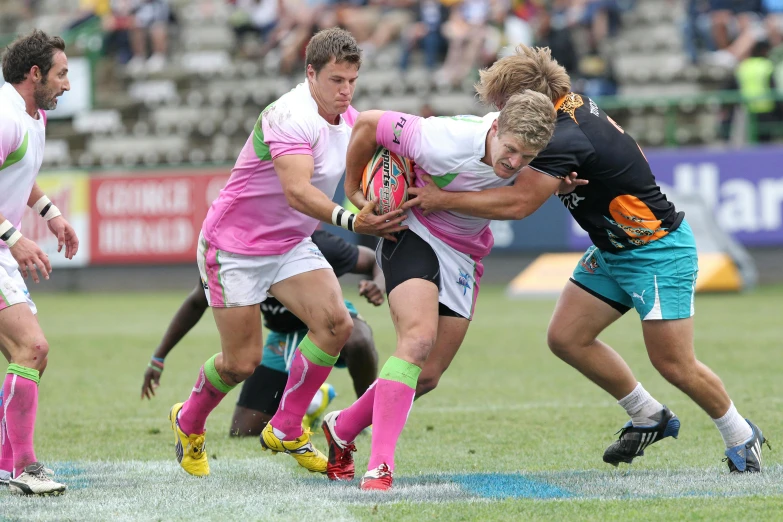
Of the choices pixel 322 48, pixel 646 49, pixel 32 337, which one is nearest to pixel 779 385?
pixel 322 48

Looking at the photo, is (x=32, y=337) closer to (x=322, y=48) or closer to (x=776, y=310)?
(x=322, y=48)

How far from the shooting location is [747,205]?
17.2 metres

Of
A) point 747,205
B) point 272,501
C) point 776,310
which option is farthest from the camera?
point 747,205

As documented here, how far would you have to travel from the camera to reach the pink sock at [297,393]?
228 inches

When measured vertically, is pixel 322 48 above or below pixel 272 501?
above

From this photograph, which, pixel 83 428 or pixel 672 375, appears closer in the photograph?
pixel 672 375

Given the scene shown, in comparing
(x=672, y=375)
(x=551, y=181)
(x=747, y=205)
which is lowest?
(x=747, y=205)

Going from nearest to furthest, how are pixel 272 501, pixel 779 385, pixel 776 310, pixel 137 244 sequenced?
1. pixel 272 501
2. pixel 779 385
3. pixel 776 310
4. pixel 137 244

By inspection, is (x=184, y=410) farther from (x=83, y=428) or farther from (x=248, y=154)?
(x=83, y=428)

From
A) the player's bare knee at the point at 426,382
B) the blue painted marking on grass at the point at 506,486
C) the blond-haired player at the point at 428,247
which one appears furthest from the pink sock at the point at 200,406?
the blue painted marking on grass at the point at 506,486

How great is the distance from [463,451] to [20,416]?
239cm

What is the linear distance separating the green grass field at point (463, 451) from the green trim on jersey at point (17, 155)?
1.52 meters

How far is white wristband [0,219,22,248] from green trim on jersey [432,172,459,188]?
1.91 meters

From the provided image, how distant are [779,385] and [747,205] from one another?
9.06m
